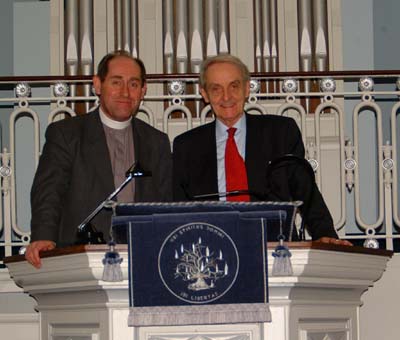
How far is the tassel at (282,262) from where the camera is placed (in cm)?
396

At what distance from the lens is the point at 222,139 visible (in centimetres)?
496

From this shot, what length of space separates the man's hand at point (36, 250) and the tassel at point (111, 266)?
46 centimetres

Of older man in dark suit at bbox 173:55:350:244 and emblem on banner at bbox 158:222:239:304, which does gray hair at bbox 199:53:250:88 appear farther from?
emblem on banner at bbox 158:222:239:304

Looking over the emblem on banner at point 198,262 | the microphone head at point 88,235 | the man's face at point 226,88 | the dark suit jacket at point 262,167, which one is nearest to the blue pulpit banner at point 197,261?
the emblem on banner at point 198,262

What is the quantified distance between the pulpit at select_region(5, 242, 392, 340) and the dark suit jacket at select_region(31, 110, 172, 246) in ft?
0.92

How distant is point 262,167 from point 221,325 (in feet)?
3.37

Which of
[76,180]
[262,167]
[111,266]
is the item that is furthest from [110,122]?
[111,266]

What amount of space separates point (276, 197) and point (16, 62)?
13.1ft

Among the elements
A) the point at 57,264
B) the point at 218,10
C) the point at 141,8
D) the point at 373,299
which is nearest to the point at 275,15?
the point at 218,10

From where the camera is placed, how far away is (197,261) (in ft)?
13.0

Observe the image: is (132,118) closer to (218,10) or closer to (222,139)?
(222,139)

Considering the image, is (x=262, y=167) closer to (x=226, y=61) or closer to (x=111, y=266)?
(x=226, y=61)

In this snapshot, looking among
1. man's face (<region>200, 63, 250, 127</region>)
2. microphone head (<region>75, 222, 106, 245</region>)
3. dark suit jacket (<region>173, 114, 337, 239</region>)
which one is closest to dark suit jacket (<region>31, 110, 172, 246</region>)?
dark suit jacket (<region>173, 114, 337, 239</region>)

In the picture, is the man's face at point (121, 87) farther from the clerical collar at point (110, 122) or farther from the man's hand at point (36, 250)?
the man's hand at point (36, 250)
